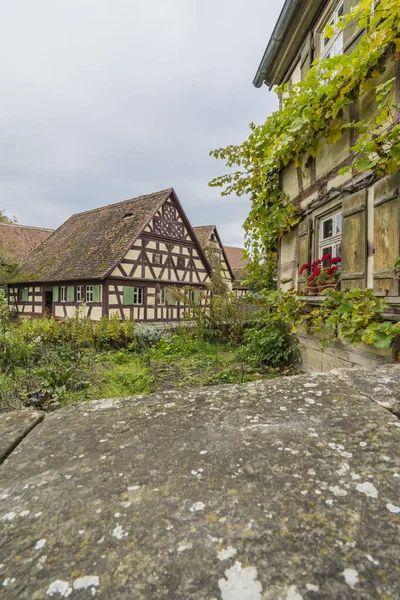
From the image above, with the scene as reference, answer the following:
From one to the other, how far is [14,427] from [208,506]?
97cm

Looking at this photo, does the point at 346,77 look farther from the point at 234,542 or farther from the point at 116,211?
the point at 116,211

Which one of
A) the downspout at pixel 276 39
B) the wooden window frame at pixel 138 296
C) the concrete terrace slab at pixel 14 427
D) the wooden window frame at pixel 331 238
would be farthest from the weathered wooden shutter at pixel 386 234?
the wooden window frame at pixel 138 296

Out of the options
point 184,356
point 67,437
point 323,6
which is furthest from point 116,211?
point 67,437

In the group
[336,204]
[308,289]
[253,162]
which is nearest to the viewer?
[336,204]

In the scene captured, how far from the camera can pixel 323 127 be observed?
15.6ft

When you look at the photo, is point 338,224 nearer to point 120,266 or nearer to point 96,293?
point 120,266

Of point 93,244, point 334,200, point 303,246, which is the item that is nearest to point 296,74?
point 334,200

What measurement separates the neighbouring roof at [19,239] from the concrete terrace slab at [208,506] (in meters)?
23.2

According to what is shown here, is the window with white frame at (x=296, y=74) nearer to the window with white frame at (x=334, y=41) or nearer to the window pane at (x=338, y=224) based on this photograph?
the window with white frame at (x=334, y=41)

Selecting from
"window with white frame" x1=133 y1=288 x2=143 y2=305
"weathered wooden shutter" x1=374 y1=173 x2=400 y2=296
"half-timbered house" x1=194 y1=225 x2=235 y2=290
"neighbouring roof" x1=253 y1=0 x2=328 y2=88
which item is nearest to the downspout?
"neighbouring roof" x1=253 y1=0 x2=328 y2=88

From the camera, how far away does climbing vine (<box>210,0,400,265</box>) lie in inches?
130

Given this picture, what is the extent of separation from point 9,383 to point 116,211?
1548cm

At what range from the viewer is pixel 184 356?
814 centimetres

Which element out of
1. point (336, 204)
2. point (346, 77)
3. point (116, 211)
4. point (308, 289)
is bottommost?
point (308, 289)
